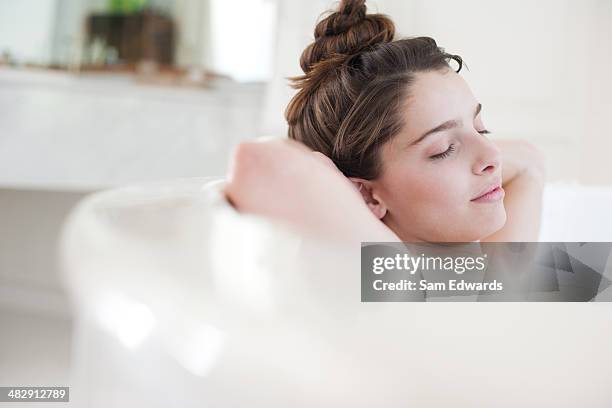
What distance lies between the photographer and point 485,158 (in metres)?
0.57

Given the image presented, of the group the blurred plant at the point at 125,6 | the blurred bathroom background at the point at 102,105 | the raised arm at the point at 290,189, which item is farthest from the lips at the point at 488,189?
the blurred plant at the point at 125,6

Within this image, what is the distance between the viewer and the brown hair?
0.54 metres

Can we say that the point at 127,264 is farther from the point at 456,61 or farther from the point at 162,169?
the point at 162,169

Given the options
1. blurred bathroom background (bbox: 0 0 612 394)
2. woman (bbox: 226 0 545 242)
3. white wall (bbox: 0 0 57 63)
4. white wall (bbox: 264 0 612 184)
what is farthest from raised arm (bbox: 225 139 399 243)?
white wall (bbox: 0 0 57 63)

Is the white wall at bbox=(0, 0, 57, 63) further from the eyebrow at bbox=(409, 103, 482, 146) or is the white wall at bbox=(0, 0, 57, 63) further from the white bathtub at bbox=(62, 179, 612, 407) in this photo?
the eyebrow at bbox=(409, 103, 482, 146)

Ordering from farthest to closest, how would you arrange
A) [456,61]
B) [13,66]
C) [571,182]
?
[13,66]
[571,182]
[456,61]

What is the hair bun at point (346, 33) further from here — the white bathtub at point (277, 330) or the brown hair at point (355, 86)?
the white bathtub at point (277, 330)

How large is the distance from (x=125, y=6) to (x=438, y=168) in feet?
5.29

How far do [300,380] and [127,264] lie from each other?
0.16 m

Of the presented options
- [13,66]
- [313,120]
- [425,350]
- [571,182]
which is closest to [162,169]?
[13,66]

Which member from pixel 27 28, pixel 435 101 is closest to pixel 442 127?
pixel 435 101

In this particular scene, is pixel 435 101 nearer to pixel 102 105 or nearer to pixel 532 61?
pixel 532 61

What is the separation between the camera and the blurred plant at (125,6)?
1.91m

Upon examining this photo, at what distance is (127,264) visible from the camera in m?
0.50
